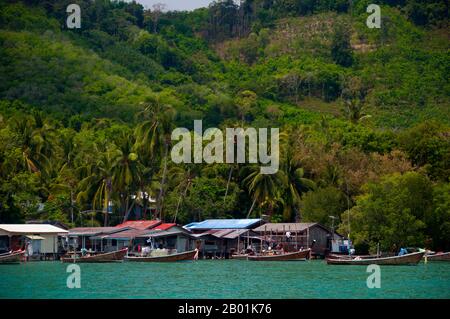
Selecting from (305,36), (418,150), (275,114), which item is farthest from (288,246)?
(305,36)

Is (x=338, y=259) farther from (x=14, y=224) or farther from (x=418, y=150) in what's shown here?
(x=14, y=224)

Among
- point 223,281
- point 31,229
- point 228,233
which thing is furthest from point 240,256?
point 223,281

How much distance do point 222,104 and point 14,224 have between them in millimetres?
58093

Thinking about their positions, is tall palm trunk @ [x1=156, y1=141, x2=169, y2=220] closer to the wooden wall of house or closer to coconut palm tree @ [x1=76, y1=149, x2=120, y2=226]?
coconut palm tree @ [x1=76, y1=149, x2=120, y2=226]

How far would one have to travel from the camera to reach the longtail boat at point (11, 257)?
2557 inches

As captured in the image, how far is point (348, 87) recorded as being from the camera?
135375 millimetres

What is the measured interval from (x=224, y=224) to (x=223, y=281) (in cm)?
2893

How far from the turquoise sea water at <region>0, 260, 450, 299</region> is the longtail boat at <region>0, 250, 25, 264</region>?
1369 millimetres

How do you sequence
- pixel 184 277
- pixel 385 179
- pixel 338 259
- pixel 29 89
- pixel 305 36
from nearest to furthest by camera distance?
pixel 184 277, pixel 338 259, pixel 385 179, pixel 29 89, pixel 305 36

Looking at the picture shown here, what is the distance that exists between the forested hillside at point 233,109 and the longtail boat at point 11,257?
8267 mm

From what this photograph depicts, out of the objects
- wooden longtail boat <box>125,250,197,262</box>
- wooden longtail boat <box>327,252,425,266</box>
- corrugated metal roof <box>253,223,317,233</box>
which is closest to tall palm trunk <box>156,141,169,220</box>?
corrugated metal roof <box>253,223,317,233</box>

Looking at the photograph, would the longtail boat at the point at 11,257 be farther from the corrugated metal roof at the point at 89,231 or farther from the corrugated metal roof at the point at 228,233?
the corrugated metal roof at the point at 228,233

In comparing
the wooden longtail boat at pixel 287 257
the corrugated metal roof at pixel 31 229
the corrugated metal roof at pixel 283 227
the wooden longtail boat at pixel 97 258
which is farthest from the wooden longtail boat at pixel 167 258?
the corrugated metal roof at pixel 283 227
